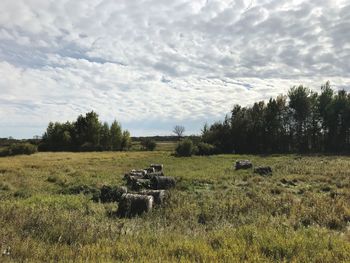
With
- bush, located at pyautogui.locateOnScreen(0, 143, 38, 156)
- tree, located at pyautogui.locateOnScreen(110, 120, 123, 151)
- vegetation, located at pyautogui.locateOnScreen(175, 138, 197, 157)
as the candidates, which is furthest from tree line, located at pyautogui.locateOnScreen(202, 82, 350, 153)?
bush, located at pyautogui.locateOnScreen(0, 143, 38, 156)

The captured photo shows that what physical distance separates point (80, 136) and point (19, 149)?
1478 cm

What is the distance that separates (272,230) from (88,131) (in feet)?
262

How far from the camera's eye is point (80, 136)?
85.1 metres

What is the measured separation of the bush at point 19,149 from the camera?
7238 centimetres

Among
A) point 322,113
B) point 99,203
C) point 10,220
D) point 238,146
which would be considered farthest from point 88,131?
point 10,220

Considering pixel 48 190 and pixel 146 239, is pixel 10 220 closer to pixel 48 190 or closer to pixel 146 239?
pixel 146 239

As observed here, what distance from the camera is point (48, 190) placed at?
19531mm

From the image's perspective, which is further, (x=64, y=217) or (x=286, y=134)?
(x=286, y=134)

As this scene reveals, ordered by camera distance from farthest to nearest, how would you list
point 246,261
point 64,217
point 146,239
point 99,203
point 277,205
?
point 99,203 < point 277,205 < point 64,217 < point 146,239 < point 246,261

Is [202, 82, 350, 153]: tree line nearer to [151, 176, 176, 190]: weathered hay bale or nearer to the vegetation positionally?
the vegetation

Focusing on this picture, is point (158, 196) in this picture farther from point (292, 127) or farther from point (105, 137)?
point (105, 137)

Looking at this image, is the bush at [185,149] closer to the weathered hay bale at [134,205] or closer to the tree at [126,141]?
the tree at [126,141]

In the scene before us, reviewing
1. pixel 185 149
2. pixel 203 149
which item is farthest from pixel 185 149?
A: pixel 203 149

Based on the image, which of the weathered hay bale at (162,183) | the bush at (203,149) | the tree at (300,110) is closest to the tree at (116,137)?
the bush at (203,149)
